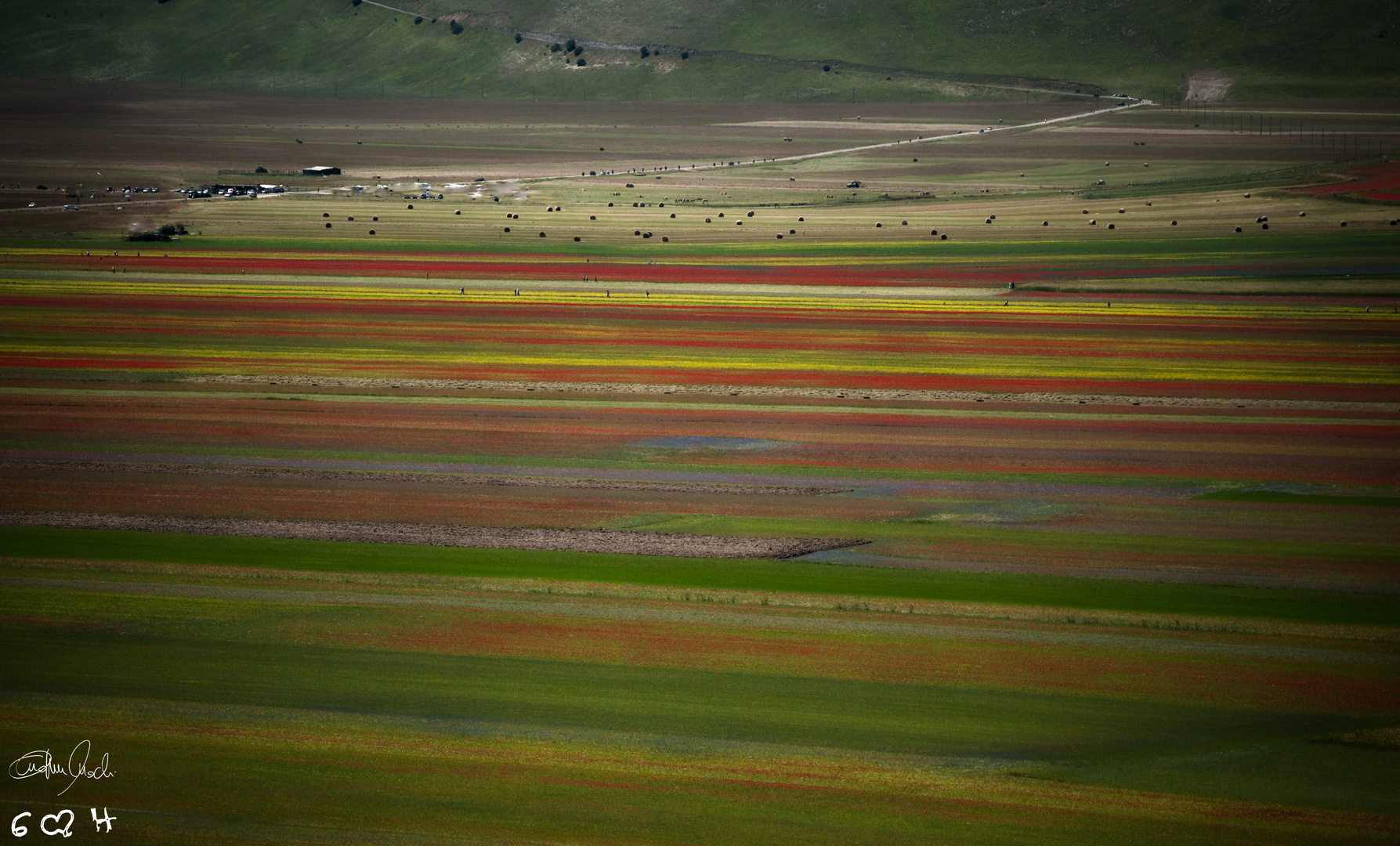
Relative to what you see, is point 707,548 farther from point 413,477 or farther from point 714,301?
point 714,301

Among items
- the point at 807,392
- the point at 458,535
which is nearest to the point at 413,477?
the point at 458,535

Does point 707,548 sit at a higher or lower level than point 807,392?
lower

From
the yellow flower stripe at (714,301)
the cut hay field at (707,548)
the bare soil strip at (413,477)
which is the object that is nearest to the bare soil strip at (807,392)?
the cut hay field at (707,548)

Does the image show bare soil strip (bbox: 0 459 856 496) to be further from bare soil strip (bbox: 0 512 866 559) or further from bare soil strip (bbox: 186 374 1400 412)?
bare soil strip (bbox: 186 374 1400 412)

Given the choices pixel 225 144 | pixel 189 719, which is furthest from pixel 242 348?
pixel 225 144

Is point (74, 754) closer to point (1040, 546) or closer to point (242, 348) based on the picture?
point (1040, 546)

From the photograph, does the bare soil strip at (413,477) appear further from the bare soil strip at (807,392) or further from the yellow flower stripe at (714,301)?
the yellow flower stripe at (714,301)
